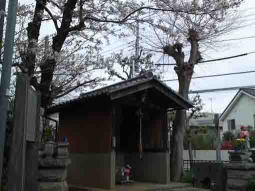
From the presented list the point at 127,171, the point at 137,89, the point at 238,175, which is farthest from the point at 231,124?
the point at 238,175

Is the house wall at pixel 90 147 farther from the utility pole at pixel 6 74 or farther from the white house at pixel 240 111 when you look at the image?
the white house at pixel 240 111

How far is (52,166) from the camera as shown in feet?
30.6

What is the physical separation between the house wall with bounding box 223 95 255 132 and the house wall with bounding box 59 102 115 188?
25608 mm

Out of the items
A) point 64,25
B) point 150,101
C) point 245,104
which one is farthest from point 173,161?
point 245,104

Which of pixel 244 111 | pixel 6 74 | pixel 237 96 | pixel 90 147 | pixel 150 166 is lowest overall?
pixel 150 166

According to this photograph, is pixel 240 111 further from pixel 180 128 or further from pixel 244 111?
pixel 180 128

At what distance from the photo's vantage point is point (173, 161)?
16250 millimetres

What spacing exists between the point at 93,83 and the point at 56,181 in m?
6.65

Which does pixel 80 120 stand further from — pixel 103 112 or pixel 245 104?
pixel 245 104

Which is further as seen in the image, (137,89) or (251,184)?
(137,89)

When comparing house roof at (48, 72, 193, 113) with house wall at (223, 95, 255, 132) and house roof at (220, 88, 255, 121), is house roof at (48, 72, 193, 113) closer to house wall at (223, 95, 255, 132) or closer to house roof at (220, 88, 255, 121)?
house roof at (220, 88, 255, 121)

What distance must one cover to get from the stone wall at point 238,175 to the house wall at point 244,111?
25.9 meters

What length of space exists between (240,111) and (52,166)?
101 feet

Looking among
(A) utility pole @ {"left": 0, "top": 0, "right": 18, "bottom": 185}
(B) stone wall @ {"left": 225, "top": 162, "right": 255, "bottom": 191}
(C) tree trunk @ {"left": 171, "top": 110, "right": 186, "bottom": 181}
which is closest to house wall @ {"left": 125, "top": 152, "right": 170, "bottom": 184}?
(C) tree trunk @ {"left": 171, "top": 110, "right": 186, "bottom": 181}
